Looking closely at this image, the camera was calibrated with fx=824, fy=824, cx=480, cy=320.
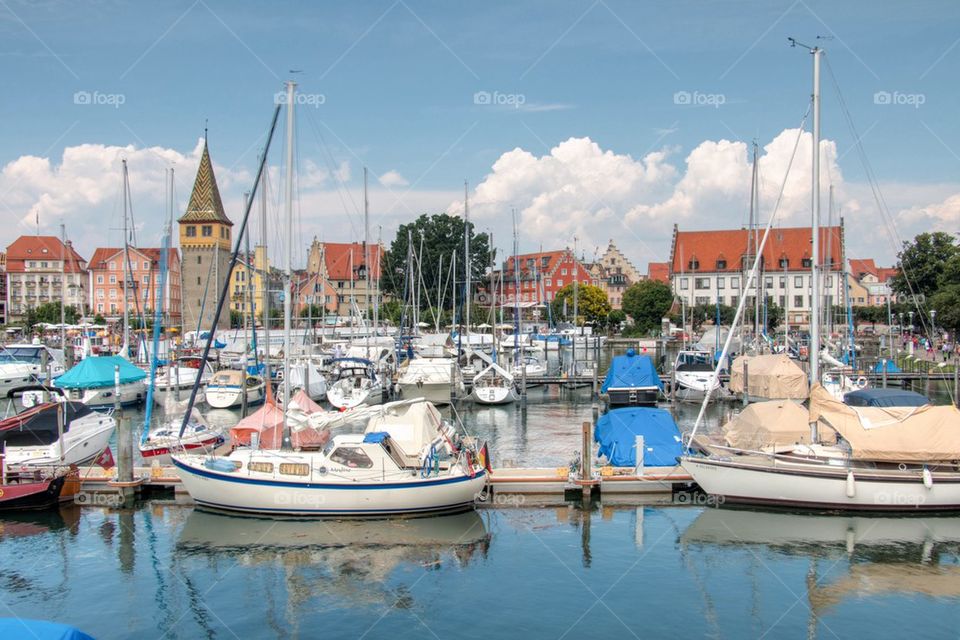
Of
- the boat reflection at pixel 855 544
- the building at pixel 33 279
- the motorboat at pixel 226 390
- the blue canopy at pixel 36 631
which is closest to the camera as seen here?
the blue canopy at pixel 36 631

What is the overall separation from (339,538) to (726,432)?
13.8 metres

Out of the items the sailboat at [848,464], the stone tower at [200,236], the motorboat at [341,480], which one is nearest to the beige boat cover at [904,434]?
the sailboat at [848,464]

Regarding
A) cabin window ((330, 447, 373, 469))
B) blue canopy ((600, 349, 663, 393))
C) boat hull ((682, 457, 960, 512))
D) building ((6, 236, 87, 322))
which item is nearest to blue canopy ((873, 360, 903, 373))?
blue canopy ((600, 349, 663, 393))

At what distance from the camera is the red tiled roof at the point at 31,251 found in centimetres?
14338

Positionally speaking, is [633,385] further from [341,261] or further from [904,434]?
[341,261]

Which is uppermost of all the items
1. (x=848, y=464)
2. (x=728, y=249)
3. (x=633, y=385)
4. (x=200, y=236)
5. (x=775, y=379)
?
(x=200, y=236)

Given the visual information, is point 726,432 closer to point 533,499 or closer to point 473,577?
point 533,499

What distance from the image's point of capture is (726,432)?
28.9 m

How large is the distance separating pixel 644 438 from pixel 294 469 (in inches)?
496

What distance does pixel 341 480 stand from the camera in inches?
995

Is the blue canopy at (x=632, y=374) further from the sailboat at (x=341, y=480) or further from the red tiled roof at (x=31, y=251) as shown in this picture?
the red tiled roof at (x=31, y=251)

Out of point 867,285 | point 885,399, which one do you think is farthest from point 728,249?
point 885,399

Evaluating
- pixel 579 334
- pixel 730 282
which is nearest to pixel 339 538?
pixel 579 334

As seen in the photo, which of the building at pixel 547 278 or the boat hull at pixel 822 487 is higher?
the building at pixel 547 278
